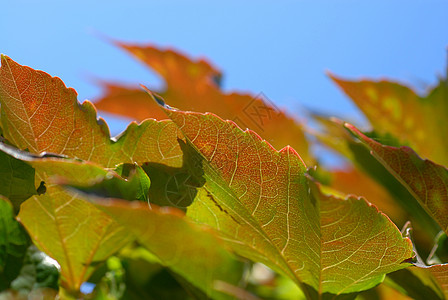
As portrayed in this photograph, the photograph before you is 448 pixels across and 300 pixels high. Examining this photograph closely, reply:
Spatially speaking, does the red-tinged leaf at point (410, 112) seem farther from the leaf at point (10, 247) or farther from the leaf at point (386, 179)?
the leaf at point (10, 247)

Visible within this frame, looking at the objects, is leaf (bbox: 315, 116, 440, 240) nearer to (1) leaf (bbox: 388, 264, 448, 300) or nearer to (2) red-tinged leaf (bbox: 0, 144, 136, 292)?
(1) leaf (bbox: 388, 264, 448, 300)

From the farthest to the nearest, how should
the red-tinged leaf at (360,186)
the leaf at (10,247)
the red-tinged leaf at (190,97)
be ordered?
the red-tinged leaf at (360,186)
the red-tinged leaf at (190,97)
the leaf at (10,247)

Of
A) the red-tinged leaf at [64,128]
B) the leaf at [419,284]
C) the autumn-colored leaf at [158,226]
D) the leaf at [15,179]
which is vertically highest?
the red-tinged leaf at [64,128]

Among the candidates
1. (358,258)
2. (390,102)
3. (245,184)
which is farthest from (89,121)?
(390,102)

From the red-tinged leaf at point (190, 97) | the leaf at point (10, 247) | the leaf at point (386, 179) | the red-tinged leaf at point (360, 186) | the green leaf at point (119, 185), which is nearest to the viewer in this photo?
the green leaf at point (119, 185)

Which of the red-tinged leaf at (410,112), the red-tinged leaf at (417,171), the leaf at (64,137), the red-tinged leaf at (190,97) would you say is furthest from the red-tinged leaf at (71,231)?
the red-tinged leaf at (410,112)

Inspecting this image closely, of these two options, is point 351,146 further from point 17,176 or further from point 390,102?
point 17,176

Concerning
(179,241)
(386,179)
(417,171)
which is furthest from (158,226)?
(386,179)

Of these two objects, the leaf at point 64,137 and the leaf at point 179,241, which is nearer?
the leaf at point 179,241

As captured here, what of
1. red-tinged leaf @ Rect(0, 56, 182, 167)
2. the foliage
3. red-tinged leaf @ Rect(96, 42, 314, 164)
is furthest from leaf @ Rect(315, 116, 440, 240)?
red-tinged leaf @ Rect(0, 56, 182, 167)
